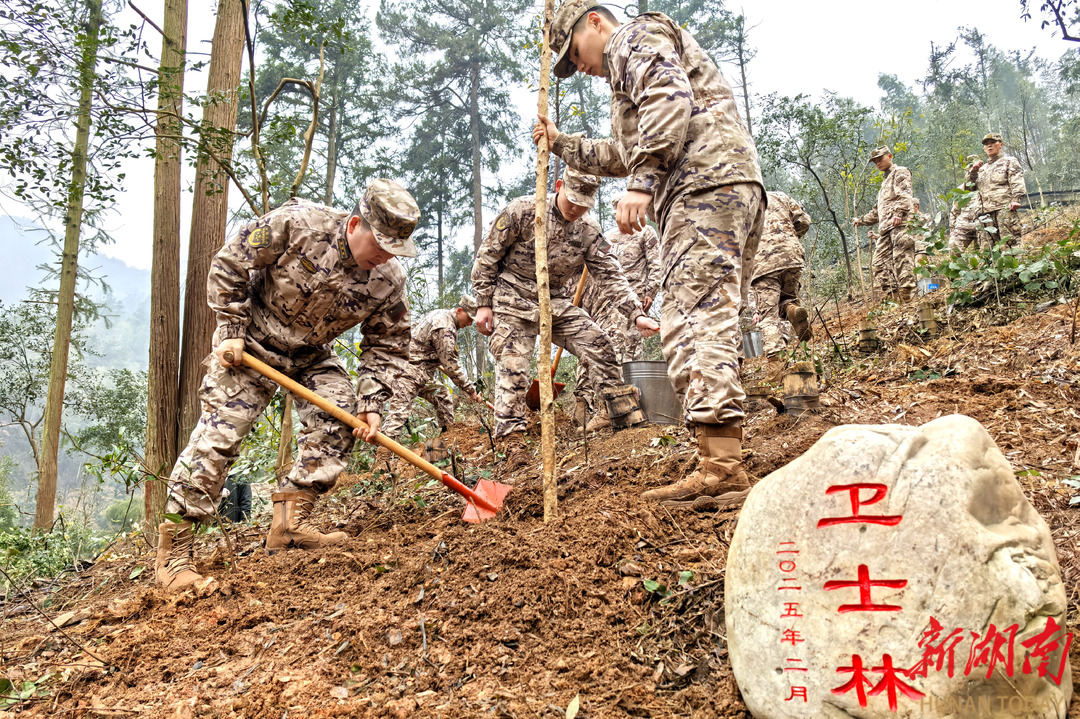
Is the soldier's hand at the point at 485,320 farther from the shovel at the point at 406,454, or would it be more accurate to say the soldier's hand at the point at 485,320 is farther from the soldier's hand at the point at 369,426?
the shovel at the point at 406,454

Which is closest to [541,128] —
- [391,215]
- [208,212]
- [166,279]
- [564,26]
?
[564,26]

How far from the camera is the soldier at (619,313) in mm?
5871

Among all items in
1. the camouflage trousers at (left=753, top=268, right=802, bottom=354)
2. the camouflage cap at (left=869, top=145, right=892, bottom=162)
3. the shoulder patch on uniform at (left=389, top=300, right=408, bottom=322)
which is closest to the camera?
the shoulder patch on uniform at (left=389, top=300, right=408, bottom=322)

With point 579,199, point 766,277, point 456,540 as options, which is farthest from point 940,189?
point 456,540

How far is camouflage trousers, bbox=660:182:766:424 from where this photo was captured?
253cm

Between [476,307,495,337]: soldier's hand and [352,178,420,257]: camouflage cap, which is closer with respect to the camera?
[352,178,420,257]: camouflage cap

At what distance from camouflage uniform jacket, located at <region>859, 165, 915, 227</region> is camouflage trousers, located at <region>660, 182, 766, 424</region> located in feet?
24.2

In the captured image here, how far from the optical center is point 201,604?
8.67ft

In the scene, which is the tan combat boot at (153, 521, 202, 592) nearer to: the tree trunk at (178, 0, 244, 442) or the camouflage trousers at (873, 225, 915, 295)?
the tree trunk at (178, 0, 244, 442)

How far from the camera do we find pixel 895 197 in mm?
8703

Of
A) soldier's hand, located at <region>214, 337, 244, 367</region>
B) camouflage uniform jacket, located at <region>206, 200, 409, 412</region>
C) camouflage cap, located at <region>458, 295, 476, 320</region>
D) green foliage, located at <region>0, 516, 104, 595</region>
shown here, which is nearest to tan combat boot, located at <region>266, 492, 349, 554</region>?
camouflage uniform jacket, located at <region>206, 200, 409, 412</region>

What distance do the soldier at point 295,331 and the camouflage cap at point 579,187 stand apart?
4.84 feet

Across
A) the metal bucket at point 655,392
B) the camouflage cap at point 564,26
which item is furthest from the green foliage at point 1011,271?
the camouflage cap at point 564,26

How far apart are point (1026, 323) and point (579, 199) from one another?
378 cm
